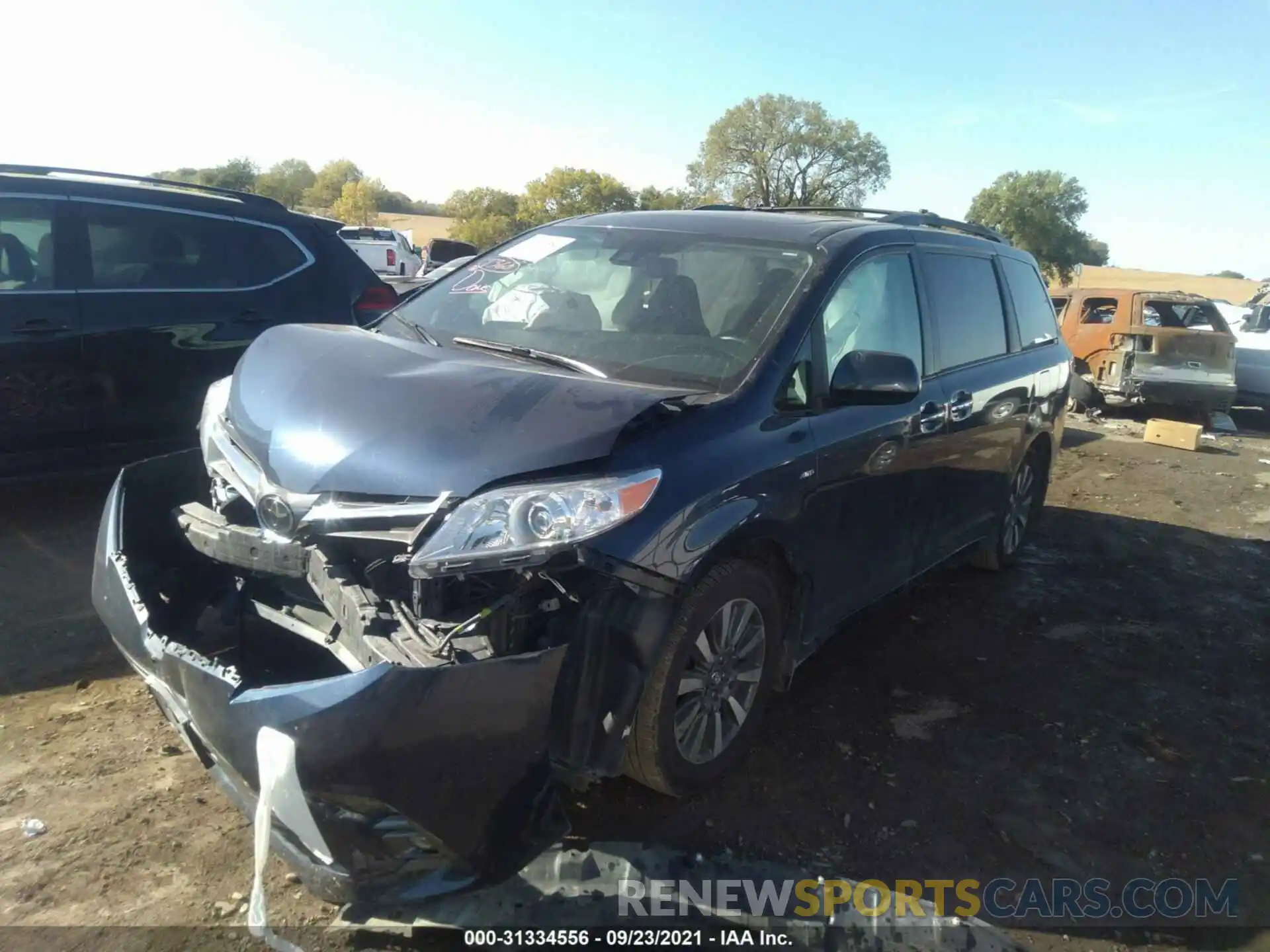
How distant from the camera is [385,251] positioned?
→ 2459 centimetres

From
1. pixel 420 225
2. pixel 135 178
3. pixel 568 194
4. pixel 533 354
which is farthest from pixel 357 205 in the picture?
pixel 533 354

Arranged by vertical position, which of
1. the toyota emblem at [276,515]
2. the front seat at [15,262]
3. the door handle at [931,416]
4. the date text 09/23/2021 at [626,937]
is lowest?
the date text 09/23/2021 at [626,937]

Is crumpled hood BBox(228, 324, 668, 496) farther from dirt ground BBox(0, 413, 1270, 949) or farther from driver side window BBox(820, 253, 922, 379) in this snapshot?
dirt ground BBox(0, 413, 1270, 949)

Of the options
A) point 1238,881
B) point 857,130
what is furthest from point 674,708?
point 857,130

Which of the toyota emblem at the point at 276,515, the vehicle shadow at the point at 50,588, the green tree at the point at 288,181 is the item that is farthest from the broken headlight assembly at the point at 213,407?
the green tree at the point at 288,181

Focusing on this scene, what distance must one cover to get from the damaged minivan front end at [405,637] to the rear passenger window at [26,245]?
2.96 meters

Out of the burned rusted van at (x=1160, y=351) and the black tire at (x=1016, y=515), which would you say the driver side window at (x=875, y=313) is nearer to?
the black tire at (x=1016, y=515)

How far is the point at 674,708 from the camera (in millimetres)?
2869

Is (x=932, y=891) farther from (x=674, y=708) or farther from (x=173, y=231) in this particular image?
(x=173, y=231)

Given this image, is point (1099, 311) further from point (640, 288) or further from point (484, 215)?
point (484, 215)

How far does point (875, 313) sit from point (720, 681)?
169 cm

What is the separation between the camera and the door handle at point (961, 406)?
430 centimetres

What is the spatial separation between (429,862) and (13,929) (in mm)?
1132

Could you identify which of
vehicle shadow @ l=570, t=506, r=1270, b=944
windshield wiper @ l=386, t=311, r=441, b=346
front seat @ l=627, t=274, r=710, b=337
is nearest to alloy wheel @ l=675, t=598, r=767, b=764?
vehicle shadow @ l=570, t=506, r=1270, b=944
